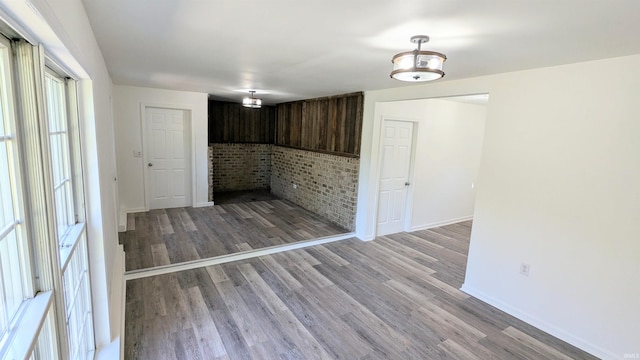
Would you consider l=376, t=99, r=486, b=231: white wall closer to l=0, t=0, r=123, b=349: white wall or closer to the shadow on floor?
the shadow on floor

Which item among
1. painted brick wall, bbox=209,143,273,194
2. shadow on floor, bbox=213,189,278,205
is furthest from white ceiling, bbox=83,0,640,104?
painted brick wall, bbox=209,143,273,194

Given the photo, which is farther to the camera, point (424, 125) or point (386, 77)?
point (424, 125)

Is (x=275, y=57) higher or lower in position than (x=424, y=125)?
higher

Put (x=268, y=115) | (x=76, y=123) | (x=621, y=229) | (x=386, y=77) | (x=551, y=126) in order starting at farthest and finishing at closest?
1. (x=268, y=115)
2. (x=386, y=77)
3. (x=551, y=126)
4. (x=621, y=229)
5. (x=76, y=123)

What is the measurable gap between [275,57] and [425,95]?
2.04 metres

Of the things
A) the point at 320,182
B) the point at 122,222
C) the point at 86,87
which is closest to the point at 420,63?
the point at 86,87

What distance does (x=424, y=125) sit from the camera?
5309 mm

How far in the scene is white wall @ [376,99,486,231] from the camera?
5.30 m

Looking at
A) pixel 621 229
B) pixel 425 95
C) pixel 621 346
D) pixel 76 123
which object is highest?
pixel 425 95

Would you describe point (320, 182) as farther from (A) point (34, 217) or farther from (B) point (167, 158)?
(A) point (34, 217)

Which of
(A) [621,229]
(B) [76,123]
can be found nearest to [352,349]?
(A) [621,229]

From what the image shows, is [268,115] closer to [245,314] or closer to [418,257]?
[418,257]

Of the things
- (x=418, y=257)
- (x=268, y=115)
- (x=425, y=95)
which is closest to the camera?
(x=425, y=95)

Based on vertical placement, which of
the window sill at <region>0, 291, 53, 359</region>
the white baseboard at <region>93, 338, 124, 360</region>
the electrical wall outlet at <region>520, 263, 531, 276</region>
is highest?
the window sill at <region>0, 291, 53, 359</region>
